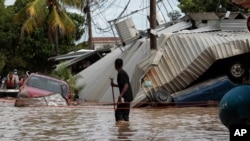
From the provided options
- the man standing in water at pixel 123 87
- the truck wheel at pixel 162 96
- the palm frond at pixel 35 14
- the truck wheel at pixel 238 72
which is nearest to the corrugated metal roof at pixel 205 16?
the truck wheel at pixel 238 72

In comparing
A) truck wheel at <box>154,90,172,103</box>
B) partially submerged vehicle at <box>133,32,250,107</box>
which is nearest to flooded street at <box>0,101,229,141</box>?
truck wheel at <box>154,90,172,103</box>

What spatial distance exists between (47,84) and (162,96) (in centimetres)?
503

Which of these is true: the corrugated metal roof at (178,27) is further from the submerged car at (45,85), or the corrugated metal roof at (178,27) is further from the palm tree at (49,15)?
the palm tree at (49,15)

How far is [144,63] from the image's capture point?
75.8 ft

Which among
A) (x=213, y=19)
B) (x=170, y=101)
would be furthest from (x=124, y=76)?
(x=213, y=19)

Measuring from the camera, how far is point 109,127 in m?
13.9

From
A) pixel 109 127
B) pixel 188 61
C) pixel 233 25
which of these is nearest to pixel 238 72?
pixel 188 61

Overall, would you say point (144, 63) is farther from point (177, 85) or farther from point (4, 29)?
point (4, 29)

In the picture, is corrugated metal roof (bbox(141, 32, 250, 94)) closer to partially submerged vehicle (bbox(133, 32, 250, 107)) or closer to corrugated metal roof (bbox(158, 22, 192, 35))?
partially submerged vehicle (bbox(133, 32, 250, 107))

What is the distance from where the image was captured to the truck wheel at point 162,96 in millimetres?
21797

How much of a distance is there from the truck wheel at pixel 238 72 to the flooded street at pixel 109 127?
4017 mm

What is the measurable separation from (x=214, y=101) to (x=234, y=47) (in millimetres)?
2027

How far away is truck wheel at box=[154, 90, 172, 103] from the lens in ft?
71.5

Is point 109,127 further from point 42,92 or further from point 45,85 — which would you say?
point 45,85
